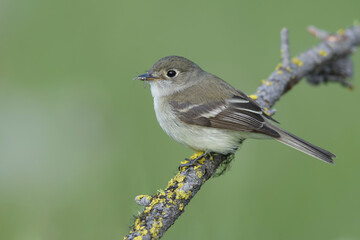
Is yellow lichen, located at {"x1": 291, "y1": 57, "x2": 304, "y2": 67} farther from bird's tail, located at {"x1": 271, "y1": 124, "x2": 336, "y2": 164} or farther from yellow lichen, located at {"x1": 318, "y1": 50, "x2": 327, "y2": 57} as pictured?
bird's tail, located at {"x1": 271, "y1": 124, "x2": 336, "y2": 164}

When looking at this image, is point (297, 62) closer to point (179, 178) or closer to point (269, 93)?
point (269, 93)

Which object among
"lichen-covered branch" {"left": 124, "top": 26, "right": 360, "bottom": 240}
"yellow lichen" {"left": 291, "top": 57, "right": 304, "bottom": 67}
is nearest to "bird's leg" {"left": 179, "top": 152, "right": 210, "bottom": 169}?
"lichen-covered branch" {"left": 124, "top": 26, "right": 360, "bottom": 240}

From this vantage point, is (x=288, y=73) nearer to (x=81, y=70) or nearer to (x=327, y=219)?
(x=327, y=219)

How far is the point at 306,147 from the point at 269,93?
3.47 ft

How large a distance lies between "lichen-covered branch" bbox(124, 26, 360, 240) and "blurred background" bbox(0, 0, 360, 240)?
33cm

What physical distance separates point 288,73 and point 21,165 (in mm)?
3275

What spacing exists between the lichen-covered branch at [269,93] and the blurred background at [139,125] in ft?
1.08

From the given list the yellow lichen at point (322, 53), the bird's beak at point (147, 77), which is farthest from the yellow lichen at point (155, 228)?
the yellow lichen at point (322, 53)

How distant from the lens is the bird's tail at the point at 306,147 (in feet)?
15.3

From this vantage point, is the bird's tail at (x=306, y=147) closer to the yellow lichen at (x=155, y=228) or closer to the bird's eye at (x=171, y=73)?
the bird's eye at (x=171, y=73)

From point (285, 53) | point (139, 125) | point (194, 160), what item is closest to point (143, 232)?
point (194, 160)

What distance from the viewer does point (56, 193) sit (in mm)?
5293

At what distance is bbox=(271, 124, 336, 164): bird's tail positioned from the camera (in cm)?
Answer: 466

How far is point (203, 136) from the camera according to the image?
5004 millimetres
